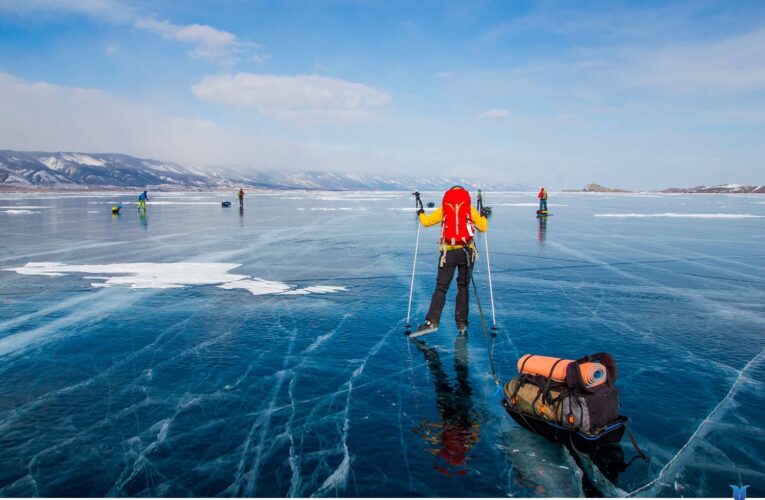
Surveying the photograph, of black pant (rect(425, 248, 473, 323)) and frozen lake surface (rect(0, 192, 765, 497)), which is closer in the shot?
frozen lake surface (rect(0, 192, 765, 497))

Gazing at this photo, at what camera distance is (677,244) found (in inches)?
864

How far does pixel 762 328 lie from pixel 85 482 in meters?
10.8

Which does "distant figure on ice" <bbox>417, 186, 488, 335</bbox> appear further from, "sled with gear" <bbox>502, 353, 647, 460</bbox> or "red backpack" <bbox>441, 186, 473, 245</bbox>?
"sled with gear" <bbox>502, 353, 647, 460</bbox>

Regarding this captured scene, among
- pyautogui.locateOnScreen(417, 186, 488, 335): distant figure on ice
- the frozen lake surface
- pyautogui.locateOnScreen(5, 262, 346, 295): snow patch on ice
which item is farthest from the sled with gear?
pyautogui.locateOnScreen(5, 262, 346, 295): snow patch on ice

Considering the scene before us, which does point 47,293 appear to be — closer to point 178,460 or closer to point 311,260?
point 311,260

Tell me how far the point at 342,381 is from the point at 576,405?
3034 millimetres

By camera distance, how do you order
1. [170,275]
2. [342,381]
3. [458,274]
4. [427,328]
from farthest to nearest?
[170,275] < [458,274] < [427,328] < [342,381]

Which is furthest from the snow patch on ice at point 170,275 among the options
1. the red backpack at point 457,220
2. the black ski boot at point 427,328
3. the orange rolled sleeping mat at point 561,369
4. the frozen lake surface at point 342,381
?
the orange rolled sleeping mat at point 561,369

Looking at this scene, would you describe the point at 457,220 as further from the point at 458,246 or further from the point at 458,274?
the point at 458,274

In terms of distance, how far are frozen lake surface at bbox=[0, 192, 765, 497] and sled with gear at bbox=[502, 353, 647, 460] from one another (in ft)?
0.60

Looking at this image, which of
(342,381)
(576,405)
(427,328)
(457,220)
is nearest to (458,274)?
(457,220)

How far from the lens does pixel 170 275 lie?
13977 mm

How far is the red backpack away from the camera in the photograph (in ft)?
30.3

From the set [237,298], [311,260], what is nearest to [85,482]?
[237,298]
